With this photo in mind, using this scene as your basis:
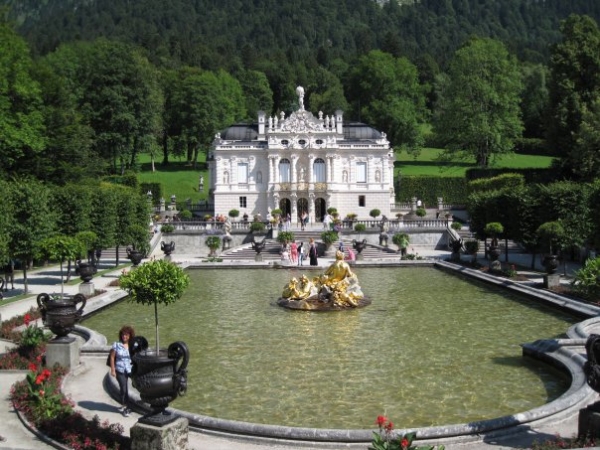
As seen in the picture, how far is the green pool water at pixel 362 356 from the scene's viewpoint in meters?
12.4

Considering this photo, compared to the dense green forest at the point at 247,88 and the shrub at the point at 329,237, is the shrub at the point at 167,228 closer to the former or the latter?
the dense green forest at the point at 247,88

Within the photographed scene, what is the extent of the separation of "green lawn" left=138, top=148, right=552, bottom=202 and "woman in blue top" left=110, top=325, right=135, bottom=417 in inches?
2333

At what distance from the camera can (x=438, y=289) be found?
93.2 ft

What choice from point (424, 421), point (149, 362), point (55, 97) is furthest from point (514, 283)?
point (55, 97)

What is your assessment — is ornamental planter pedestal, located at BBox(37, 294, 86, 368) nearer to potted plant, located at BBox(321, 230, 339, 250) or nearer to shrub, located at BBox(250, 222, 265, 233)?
potted plant, located at BBox(321, 230, 339, 250)

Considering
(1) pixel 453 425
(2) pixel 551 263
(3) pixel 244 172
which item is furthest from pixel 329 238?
(1) pixel 453 425

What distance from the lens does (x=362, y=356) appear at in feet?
53.7

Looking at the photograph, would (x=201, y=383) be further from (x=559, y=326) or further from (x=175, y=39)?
(x=175, y=39)

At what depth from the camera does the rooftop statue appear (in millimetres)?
23109

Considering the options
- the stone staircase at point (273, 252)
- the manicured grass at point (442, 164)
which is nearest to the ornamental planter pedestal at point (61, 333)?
the stone staircase at point (273, 252)

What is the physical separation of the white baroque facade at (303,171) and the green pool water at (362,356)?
35325 millimetres

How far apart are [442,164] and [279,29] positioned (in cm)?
9683

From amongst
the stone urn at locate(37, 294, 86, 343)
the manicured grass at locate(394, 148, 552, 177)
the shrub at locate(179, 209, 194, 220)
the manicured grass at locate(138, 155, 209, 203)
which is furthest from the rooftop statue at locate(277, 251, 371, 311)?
the manicured grass at locate(394, 148, 552, 177)

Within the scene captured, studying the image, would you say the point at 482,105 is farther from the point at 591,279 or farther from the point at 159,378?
the point at 159,378
